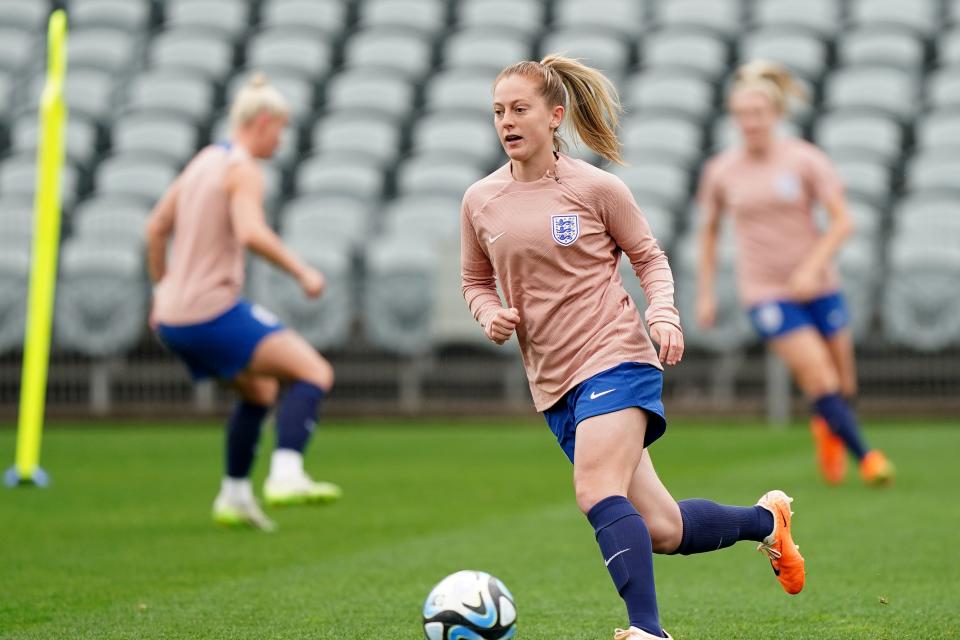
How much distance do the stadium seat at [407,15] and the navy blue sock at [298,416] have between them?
1369 cm

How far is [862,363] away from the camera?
15.4 m

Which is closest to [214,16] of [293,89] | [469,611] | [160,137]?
[293,89]

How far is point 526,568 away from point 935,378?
10.3m

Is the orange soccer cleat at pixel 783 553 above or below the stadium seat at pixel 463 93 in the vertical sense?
Answer: below

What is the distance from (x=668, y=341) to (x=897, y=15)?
1679 cm

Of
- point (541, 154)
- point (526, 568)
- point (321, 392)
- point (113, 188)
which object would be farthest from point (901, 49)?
point (541, 154)

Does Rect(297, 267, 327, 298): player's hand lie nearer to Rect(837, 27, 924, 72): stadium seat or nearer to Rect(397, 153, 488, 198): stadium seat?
Rect(397, 153, 488, 198): stadium seat

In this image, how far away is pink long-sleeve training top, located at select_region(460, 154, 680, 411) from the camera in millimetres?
4328

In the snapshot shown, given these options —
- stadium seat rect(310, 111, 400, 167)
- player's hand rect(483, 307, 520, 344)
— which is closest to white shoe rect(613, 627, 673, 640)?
player's hand rect(483, 307, 520, 344)

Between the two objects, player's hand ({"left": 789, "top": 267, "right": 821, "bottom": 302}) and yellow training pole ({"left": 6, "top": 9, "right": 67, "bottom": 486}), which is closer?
player's hand ({"left": 789, "top": 267, "right": 821, "bottom": 302})

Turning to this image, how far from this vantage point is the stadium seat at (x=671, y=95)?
730 inches

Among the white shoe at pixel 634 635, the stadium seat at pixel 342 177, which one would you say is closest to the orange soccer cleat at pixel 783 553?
the white shoe at pixel 634 635

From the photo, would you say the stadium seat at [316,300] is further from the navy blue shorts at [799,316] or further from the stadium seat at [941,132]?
the stadium seat at [941,132]

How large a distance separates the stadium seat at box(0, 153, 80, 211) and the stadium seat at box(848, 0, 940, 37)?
9986 millimetres
